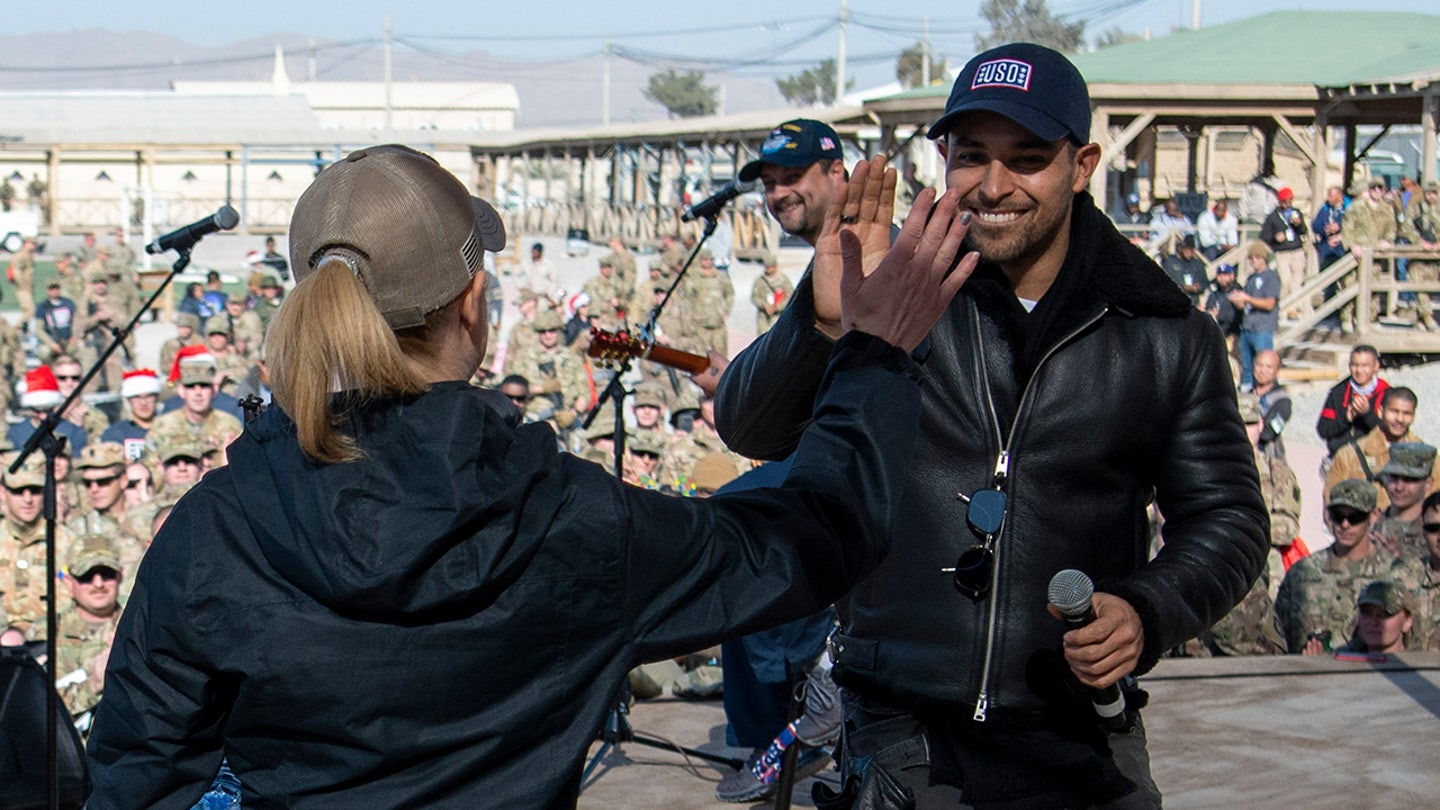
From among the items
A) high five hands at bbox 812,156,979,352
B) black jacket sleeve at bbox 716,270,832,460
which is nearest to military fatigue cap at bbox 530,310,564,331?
black jacket sleeve at bbox 716,270,832,460

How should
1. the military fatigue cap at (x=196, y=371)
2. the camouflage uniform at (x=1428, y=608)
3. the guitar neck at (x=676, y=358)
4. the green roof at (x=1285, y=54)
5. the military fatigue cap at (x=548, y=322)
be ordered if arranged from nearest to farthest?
the guitar neck at (x=676, y=358)
the camouflage uniform at (x=1428, y=608)
the military fatigue cap at (x=196, y=371)
the military fatigue cap at (x=548, y=322)
the green roof at (x=1285, y=54)

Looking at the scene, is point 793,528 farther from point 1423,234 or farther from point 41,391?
point 1423,234

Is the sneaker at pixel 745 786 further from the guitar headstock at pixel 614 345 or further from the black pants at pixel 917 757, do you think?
the black pants at pixel 917 757

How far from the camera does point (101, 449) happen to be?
935 cm

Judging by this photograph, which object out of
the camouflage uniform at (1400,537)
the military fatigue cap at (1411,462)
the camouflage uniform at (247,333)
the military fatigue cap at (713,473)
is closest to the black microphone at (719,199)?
the military fatigue cap at (713,473)

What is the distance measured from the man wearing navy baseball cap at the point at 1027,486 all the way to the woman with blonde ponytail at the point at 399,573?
32.7 inches

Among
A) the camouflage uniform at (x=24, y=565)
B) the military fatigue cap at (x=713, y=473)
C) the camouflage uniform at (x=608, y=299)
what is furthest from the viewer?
the camouflage uniform at (x=608, y=299)

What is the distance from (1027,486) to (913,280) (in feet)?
2.61

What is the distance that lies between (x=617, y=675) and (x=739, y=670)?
11.7 feet

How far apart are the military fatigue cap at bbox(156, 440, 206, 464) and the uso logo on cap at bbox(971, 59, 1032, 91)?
24.5 ft

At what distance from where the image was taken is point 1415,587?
7465mm

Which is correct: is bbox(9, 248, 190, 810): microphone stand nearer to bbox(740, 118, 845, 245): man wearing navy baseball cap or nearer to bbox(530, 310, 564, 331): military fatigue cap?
bbox(740, 118, 845, 245): man wearing navy baseball cap

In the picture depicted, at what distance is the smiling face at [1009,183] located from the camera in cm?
286

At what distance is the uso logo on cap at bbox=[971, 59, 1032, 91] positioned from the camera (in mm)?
2811
